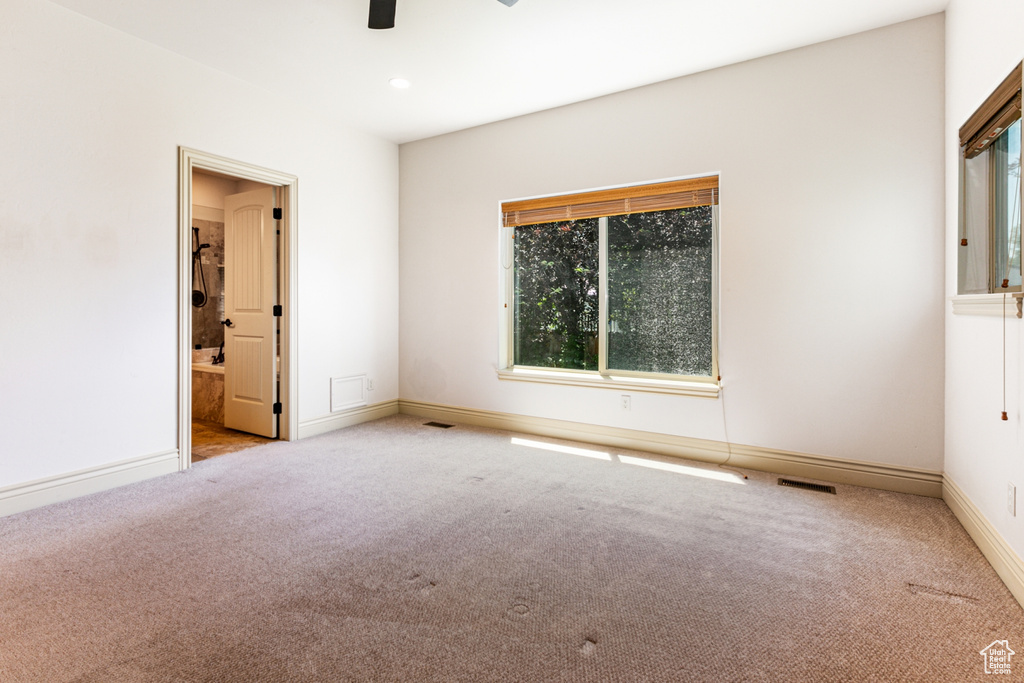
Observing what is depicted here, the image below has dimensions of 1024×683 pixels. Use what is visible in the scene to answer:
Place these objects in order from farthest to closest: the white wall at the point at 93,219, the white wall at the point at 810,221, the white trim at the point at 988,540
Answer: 1. the white wall at the point at 810,221
2. the white wall at the point at 93,219
3. the white trim at the point at 988,540

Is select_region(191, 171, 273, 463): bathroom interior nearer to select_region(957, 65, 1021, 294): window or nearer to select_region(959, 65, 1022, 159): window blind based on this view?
select_region(957, 65, 1021, 294): window

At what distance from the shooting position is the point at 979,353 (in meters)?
2.31

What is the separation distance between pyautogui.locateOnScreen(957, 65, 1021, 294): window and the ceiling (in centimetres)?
99

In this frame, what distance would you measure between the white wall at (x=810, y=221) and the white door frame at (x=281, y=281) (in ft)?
6.85

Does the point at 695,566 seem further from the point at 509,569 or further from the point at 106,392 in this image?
the point at 106,392

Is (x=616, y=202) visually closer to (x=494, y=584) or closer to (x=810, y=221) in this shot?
(x=810, y=221)

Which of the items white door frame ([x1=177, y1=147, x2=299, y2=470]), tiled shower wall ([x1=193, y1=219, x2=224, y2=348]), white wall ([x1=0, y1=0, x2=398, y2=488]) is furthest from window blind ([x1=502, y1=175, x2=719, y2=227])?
tiled shower wall ([x1=193, y1=219, x2=224, y2=348])

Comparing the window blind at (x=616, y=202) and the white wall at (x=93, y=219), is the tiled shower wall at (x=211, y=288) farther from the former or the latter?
the window blind at (x=616, y=202)

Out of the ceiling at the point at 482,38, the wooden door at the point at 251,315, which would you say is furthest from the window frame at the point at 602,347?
the wooden door at the point at 251,315

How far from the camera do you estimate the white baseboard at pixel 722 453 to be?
2959mm

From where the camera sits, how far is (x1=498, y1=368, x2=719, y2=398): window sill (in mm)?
3582

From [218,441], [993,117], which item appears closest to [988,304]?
[993,117]

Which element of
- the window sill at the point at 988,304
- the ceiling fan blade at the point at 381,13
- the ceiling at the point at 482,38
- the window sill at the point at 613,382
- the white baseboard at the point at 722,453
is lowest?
the white baseboard at the point at 722,453

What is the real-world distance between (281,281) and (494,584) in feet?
10.6
